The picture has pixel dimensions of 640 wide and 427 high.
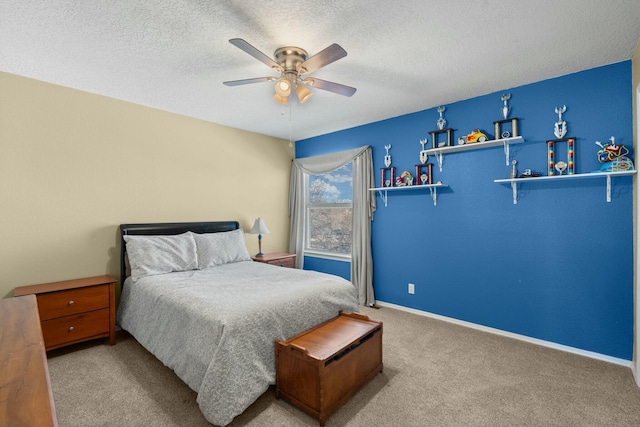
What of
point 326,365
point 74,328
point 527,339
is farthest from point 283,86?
point 527,339

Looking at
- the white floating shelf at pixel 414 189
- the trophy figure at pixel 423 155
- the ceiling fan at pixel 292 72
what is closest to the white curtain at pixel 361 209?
the white floating shelf at pixel 414 189

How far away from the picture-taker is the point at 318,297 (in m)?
2.43

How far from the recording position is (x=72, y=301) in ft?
8.67

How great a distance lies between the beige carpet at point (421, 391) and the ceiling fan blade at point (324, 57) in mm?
2224

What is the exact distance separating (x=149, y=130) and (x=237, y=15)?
2164 millimetres

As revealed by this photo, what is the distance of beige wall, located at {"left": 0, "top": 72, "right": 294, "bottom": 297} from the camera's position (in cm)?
271

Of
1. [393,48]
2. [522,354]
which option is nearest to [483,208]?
[522,354]

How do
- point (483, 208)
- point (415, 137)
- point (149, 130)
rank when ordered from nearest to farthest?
point (483, 208), point (149, 130), point (415, 137)

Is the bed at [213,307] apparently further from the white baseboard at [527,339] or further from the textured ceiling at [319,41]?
the textured ceiling at [319,41]

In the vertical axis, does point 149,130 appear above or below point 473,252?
above

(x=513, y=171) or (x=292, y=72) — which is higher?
(x=292, y=72)

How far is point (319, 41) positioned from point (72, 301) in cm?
295

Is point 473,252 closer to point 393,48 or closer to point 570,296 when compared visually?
point 570,296

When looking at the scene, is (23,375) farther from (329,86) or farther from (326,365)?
(329,86)
